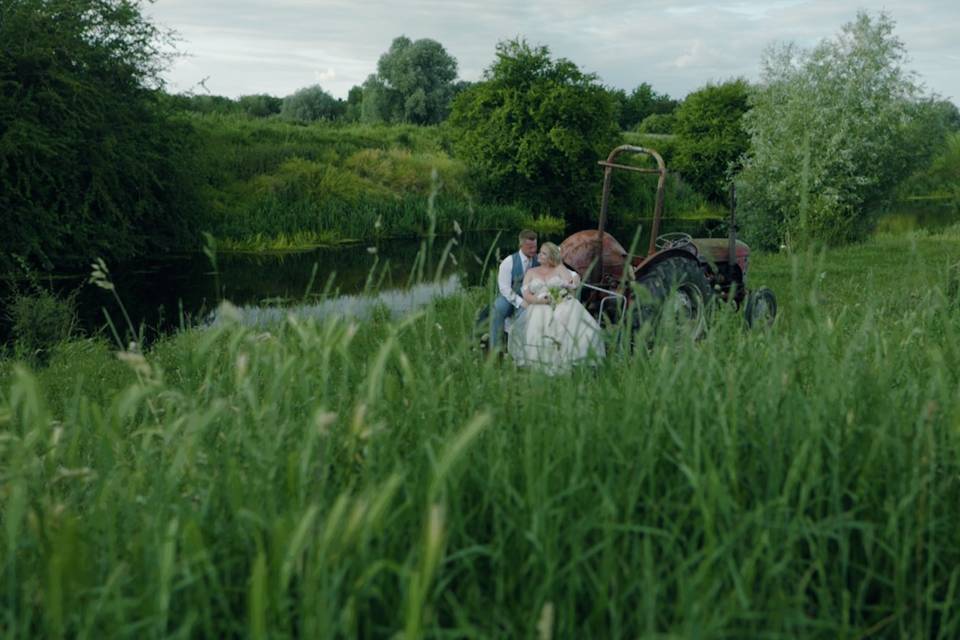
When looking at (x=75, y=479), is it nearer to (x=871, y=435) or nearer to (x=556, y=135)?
(x=871, y=435)

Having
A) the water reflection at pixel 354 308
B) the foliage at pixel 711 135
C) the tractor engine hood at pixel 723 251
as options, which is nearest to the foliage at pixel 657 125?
the foliage at pixel 711 135

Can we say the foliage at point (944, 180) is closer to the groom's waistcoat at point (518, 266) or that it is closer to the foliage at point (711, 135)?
the foliage at point (711, 135)

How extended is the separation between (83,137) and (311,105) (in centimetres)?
4346

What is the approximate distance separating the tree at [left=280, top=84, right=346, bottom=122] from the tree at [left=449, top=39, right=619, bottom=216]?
21203 mm

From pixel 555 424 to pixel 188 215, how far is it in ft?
73.8

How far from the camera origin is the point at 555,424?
252 cm

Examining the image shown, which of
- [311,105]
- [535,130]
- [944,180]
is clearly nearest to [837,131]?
[535,130]

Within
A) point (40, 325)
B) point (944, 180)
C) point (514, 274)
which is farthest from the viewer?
point (944, 180)

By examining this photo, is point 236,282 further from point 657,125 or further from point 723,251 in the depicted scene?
point 657,125

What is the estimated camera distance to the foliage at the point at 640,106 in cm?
7838

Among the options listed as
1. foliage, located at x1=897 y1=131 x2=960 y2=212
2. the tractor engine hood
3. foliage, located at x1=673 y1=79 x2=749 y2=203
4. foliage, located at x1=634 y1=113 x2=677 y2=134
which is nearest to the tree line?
the tractor engine hood

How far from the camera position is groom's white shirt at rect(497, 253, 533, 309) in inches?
345

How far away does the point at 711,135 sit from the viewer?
5166cm

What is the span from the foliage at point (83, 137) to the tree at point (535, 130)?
57.1 ft
